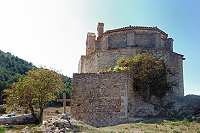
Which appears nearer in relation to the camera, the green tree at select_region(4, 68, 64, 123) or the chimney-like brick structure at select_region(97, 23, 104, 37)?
the green tree at select_region(4, 68, 64, 123)

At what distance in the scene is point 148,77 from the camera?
1359cm

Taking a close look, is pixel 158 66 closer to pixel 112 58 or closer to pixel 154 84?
pixel 154 84

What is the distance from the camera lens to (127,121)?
11.3 meters

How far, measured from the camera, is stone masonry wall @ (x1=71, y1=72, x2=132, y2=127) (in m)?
11.9

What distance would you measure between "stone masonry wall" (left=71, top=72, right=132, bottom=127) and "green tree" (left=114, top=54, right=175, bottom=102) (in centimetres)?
107

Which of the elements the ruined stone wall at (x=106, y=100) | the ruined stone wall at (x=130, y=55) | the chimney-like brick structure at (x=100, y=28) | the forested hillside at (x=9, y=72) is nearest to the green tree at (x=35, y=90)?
the ruined stone wall at (x=106, y=100)

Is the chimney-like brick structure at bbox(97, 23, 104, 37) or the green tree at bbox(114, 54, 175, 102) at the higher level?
the chimney-like brick structure at bbox(97, 23, 104, 37)

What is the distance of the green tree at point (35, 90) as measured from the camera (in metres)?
15.4

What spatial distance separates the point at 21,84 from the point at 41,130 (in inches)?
324

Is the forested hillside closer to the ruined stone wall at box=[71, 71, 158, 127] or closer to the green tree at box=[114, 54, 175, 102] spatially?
the ruined stone wall at box=[71, 71, 158, 127]

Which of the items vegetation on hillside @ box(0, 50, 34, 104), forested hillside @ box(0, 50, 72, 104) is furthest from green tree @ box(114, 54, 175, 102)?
vegetation on hillside @ box(0, 50, 34, 104)

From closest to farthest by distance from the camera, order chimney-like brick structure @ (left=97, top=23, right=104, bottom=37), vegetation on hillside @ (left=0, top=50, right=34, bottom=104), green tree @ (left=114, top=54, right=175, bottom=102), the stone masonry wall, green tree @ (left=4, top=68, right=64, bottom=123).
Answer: the stone masonry wall
green tree @ (left=114, top=54, right=175, bottom=102)
green tree @ (left=4, top=68, right=64, bottom=123)
chimney-like brick structure @ (left=97, top=23, right=104, bottom=37)
vegetation on hillside @ (left=0, top=50, right=34, bottom=104)

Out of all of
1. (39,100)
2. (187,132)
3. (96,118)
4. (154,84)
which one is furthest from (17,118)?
(187,132)

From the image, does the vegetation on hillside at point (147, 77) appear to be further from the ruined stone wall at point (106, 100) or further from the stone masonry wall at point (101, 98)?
the stone masonry wall at point (101, 98)
